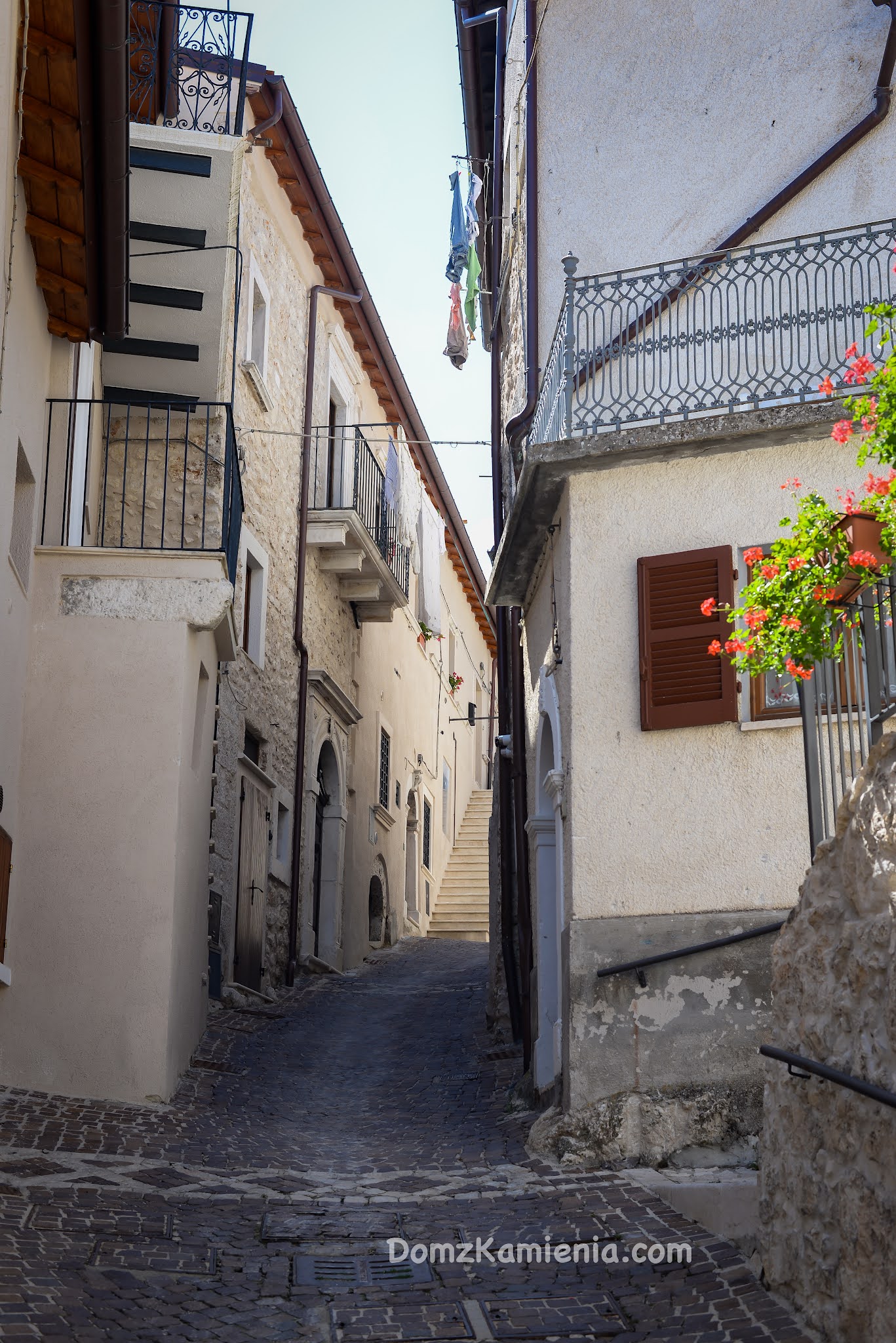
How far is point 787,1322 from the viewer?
5715 mm

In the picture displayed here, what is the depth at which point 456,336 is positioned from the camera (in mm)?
16812

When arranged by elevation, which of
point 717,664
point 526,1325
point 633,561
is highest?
point 633,561

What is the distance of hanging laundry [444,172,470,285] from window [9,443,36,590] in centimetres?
665

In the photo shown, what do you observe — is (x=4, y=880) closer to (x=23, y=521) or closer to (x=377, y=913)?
(x=23, y=521)

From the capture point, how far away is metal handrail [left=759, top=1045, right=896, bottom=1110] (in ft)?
15.8

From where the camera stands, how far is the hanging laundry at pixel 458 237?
15844mm

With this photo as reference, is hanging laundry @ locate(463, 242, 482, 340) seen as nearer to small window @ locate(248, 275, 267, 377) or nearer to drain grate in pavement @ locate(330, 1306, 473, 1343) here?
small window @ locate(248, 275, 267, 377)

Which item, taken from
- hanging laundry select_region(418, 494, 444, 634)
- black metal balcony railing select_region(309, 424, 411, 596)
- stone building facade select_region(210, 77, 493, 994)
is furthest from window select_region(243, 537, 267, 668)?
hanging laundry select_region(418, 494, 444, 634)

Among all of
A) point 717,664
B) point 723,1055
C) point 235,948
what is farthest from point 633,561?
point 235,948

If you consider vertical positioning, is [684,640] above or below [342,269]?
below

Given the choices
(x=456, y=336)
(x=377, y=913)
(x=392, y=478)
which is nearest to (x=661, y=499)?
(x=456, y=336)

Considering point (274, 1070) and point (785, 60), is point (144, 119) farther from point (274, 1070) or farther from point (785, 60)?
point (274, 1070)

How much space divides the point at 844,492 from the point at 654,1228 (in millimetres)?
4717

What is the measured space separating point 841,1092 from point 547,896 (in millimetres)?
6097
